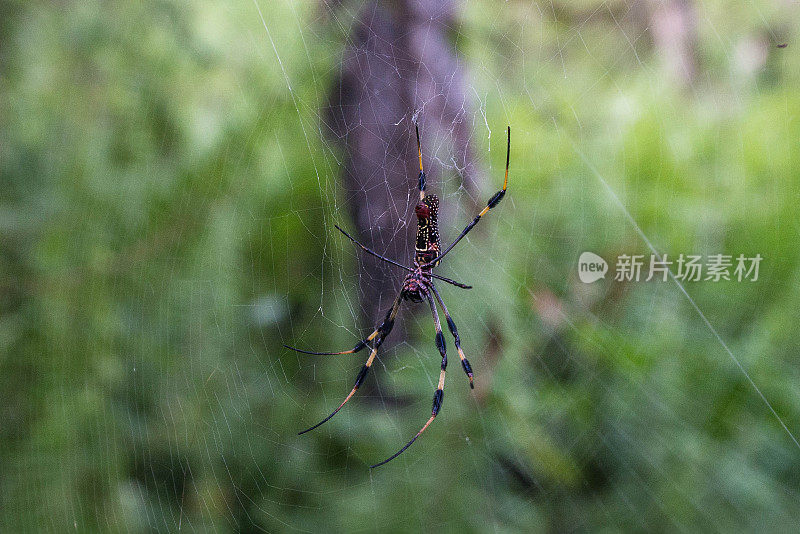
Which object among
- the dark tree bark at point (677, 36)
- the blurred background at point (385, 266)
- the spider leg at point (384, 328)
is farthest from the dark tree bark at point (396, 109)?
the dark tree bark at point (677, 36)

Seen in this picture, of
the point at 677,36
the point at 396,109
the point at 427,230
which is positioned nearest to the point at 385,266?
the point at 427,230

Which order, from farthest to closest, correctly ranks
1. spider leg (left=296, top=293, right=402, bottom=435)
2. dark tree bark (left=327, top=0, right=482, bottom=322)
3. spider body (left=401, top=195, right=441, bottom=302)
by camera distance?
spider leg (left=296, top=293, right=402, bottom=435) < spider body (left=401, top=195, right=441, bottom=302) < dark tree bark (left=327, top=0, right=482, bottom=322)

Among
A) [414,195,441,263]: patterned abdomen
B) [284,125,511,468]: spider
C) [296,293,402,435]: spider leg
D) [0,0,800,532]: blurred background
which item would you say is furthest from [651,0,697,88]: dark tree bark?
[296,293,402,435]: spider leg

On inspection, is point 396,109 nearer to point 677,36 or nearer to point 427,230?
point 427,230

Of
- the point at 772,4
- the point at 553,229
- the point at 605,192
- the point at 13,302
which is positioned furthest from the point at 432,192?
the point at 13,302

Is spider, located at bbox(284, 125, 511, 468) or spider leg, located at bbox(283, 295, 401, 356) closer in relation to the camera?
spider, located at bbox(284, 125, 511, 468)

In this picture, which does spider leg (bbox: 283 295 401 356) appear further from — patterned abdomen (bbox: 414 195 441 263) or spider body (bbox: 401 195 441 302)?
patterned abdomen (bbox: 414 195 441 263)
